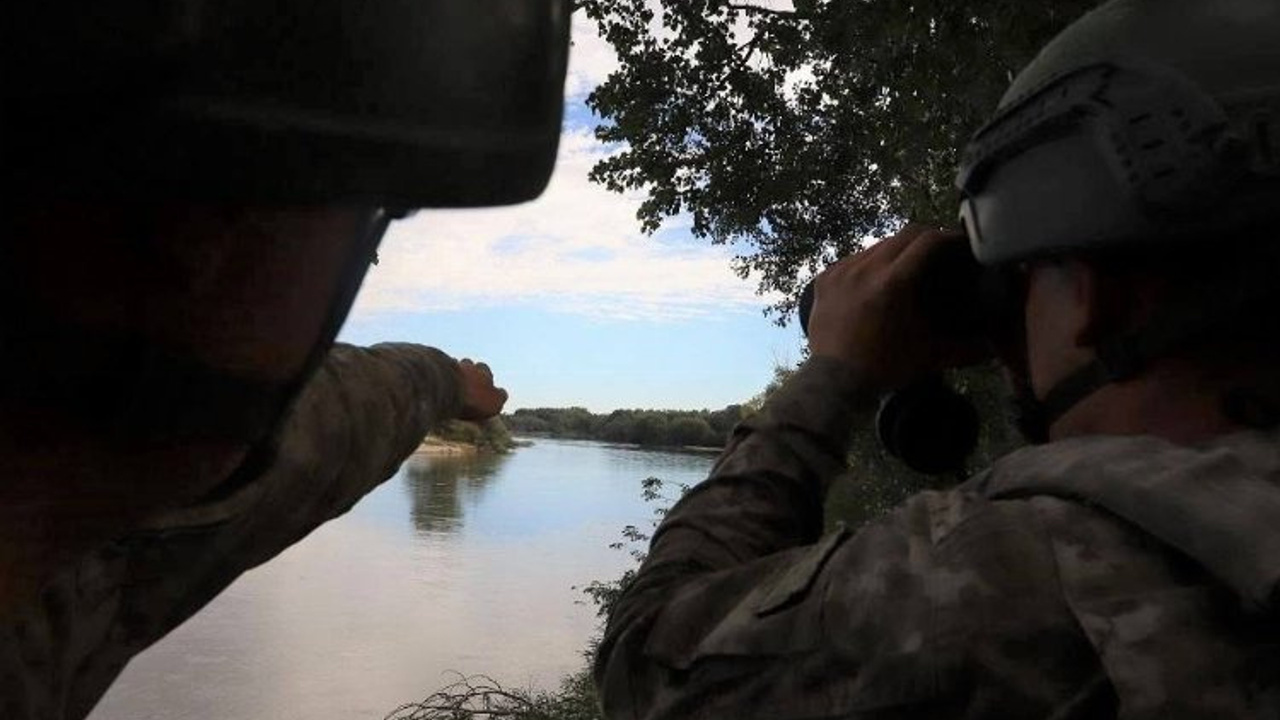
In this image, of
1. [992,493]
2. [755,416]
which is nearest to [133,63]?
[992,493]

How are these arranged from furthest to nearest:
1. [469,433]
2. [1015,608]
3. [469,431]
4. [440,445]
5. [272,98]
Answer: [440,445]
[469,433]
[469,431]
[1015,608]
[272,98]

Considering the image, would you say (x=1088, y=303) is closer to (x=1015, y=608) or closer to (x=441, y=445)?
(x=1015, y=608)

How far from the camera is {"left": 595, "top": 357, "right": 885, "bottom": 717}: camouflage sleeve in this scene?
1.31 meters

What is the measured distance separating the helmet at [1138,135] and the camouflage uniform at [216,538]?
2.70ft

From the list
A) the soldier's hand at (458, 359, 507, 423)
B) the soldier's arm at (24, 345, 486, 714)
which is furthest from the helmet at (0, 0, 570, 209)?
the soldier's hand at (458, 359, 507, 423)

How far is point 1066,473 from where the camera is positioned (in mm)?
1227

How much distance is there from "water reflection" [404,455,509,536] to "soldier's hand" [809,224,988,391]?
20.4m

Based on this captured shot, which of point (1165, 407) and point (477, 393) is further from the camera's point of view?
point (477, 393)

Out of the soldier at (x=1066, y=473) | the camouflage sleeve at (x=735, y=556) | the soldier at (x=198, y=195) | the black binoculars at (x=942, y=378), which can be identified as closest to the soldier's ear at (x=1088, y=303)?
the soldier at (x=1066, y=473)

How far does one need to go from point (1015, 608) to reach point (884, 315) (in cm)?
60

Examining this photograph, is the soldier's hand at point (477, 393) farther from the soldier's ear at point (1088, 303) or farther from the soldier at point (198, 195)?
the soldier at point (198, 195)

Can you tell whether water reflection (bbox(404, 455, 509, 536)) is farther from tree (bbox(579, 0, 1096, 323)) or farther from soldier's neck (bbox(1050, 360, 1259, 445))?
soldier's neck (bbox(1050, 360, 1259, 445))

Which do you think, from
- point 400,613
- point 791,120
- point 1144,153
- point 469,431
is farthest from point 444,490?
point 1144,153

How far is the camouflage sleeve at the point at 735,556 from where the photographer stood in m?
1.31
